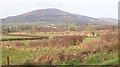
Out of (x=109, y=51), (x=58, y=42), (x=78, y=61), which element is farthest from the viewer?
(x=58, y=42)

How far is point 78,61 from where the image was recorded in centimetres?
1750

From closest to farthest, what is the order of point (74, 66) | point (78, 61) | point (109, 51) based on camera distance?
point (74, 66)
point (78, 61)
point (109, 51)

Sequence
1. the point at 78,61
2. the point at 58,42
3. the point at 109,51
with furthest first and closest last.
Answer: the point at 58,42 → the point at 109,51 → the point at 78,61

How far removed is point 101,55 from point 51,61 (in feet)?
10.6

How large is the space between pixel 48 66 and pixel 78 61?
6.38 feet

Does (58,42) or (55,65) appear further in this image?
(58,42)

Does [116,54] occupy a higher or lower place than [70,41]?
higher

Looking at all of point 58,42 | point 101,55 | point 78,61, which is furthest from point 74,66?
point 58,42

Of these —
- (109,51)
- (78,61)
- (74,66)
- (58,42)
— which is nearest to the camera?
(74,66)

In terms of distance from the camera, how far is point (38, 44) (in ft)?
111

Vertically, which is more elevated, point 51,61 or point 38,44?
point 51,61

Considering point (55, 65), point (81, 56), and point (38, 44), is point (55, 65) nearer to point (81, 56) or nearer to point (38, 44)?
point (81, 56)

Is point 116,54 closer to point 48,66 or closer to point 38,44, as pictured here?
point 48,66

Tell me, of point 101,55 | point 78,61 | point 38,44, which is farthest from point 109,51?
point 38,44
